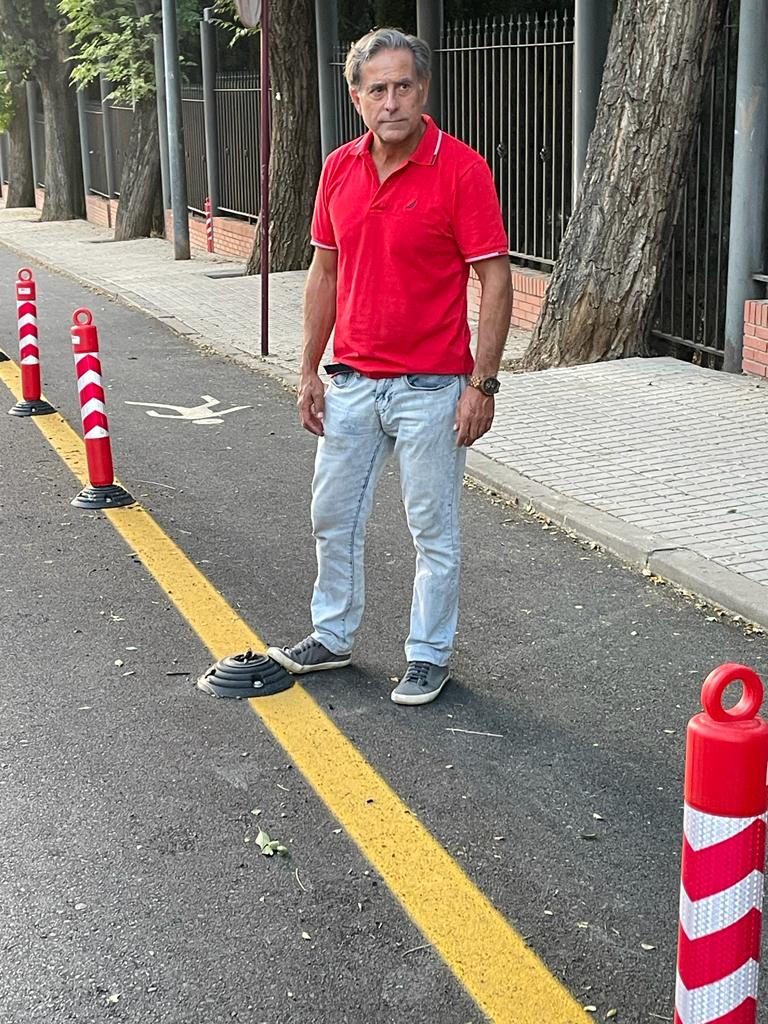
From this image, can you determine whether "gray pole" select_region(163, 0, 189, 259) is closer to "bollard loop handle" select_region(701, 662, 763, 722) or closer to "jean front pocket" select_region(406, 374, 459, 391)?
"jean front pocket" select_region(406, 374, 459, 391)

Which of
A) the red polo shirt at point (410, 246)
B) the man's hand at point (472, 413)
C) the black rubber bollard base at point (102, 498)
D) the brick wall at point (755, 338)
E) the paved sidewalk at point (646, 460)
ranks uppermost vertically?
the red polo shirt at point (410, 246)

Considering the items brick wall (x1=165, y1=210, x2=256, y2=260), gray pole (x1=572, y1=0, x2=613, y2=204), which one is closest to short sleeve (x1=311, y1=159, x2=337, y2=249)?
gray pole (x1=572, y1=0, x2=613, y2=204)

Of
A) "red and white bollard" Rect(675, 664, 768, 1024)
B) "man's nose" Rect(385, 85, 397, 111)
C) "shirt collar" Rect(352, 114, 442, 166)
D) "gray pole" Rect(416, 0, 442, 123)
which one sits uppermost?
"gray pole" Rect(416, 0, 442, 123)

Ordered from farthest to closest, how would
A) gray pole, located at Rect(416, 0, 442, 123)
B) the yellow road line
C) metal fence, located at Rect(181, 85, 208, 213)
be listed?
metal fence, located at Rect(181, 85, 208, 213) < gray pole, located at Rect(416, 0, 442, 123) < the yellow road line

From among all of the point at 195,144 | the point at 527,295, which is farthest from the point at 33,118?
the point at 527,295

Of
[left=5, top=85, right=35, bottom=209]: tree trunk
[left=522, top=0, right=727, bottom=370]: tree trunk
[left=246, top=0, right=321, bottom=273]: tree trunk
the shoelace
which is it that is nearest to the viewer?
the shoelace

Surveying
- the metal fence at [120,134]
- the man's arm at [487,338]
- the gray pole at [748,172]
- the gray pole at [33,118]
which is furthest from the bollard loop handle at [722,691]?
the gray pole at [33,118]

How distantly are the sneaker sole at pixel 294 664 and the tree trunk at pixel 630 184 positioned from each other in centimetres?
648

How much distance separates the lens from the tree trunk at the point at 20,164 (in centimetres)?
3706

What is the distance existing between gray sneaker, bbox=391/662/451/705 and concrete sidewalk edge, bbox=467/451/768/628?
4.71ft

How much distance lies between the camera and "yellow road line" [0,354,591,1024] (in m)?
3.28

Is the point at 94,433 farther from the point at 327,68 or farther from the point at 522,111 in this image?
the point at 327,68

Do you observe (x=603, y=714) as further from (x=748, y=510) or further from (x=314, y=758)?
(x=748, y=510)

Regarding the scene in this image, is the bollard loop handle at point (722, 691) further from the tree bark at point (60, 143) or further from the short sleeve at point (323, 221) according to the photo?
the tree bark at point (60, 143)
